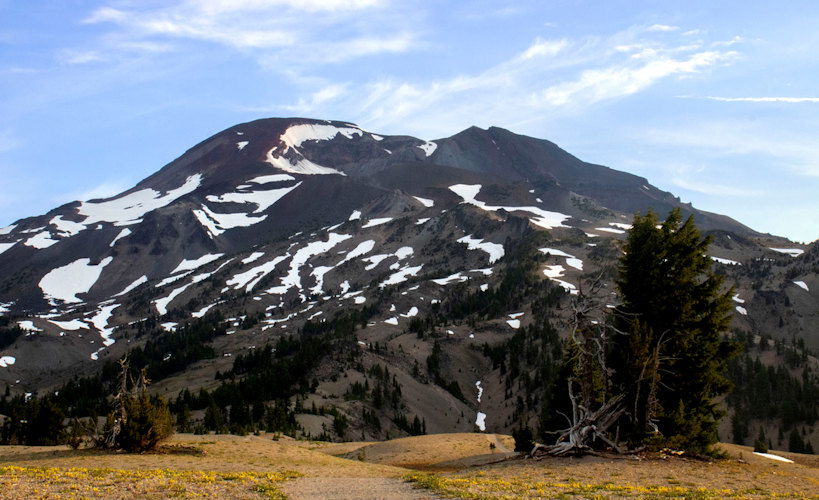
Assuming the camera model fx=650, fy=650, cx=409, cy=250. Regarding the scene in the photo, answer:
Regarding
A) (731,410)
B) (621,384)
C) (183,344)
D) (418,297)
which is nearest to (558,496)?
(621,384)

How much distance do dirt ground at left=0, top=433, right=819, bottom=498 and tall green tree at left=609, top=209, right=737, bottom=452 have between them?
593 centimetres

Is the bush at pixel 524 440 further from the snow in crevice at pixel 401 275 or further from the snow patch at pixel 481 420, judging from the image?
the snow in crevice at pixel 401 275

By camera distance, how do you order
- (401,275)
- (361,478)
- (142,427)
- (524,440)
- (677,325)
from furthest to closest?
(401,275) → (524,440) → (677,325) → (142,427) → (361,478)

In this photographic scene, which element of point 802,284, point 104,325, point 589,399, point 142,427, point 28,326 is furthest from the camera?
point 104,325

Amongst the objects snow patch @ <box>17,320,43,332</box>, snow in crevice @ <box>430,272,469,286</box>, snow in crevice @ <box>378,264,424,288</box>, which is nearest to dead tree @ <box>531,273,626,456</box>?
snow in crevice @ <box>430,272,469,286</box>

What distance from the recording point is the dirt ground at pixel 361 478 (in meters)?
19.5

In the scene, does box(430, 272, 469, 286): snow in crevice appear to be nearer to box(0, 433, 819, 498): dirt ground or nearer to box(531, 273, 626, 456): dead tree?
box(0, 433, 819, 498): dirt ground

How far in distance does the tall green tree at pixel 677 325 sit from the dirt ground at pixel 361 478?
19.4ft

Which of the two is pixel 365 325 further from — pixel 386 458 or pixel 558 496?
pixel 558 496

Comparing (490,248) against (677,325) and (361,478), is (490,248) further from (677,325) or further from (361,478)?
(361,478)

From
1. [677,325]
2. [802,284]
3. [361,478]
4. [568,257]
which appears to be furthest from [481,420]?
[802,284]

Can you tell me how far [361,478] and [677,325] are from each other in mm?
19321

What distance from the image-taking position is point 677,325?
3453 centimetres

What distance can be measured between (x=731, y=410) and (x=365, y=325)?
210 feet
